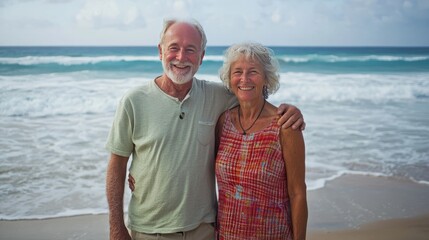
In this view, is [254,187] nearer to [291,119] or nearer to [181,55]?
[291,119]

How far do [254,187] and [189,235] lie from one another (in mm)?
524

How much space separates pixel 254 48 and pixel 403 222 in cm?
353

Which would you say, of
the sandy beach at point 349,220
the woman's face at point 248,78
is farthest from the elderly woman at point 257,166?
the sandy beach at point 349,220

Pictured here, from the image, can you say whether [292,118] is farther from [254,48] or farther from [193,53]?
[193,53]

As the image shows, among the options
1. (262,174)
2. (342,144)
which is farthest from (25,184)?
(342,144)

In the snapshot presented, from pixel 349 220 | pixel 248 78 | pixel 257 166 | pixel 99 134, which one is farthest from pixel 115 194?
pixel 99 134

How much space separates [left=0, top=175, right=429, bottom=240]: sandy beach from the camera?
4.93 m

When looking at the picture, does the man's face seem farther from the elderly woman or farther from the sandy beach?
the sandy beach

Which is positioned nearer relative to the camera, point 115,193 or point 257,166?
point 257,166

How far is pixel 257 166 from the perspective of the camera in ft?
9.00

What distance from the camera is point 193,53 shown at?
2863mm

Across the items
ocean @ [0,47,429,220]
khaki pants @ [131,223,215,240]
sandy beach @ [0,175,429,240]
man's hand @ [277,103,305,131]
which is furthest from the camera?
ocean @ [0,47,429,220]

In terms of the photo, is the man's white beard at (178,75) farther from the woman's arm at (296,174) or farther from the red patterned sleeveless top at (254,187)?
the woman's arm at (296,174)

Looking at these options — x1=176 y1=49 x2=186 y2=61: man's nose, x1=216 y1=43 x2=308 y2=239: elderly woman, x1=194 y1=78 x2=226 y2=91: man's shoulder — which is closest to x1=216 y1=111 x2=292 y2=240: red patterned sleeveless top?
x1=216 y1=43 x2=308 y2=239: elderly woman
